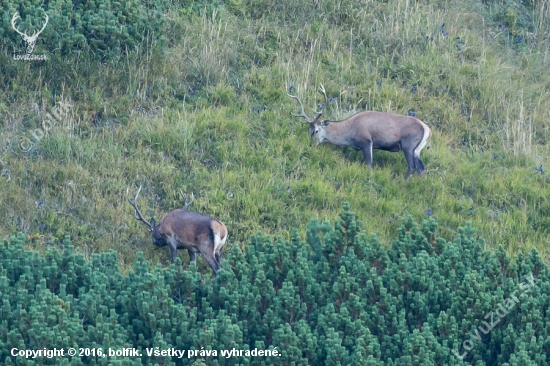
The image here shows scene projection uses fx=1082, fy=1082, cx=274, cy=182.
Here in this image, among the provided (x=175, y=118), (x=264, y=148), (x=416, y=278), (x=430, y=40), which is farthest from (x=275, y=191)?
(x=430, y=40)

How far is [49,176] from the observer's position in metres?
12.2

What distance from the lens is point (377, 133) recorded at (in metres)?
12.8

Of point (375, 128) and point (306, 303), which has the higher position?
point (375, 128)

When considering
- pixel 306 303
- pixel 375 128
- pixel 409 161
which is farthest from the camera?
→ pixel 375 128

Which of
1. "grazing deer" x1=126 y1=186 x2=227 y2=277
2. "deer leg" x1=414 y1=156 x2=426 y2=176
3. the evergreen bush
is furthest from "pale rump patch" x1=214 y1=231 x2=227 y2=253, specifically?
the evergreen bush

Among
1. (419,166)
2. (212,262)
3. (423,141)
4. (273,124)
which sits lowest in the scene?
(212,262)

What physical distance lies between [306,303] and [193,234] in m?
1.56

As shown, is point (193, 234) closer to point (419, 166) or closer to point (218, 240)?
point (218, 240)

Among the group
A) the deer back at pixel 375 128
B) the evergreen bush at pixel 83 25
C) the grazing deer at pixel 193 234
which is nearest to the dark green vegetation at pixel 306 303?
the grazing deer at pixel 193 234

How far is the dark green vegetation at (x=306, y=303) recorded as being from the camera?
926 cm

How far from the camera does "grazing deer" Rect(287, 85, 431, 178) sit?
12758 millimetres

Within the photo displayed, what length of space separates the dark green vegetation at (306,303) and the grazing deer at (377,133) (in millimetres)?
1950

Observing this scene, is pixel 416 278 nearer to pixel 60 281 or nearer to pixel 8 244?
pixel 60 281

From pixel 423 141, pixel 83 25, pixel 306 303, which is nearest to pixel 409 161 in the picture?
pixel 423 141
